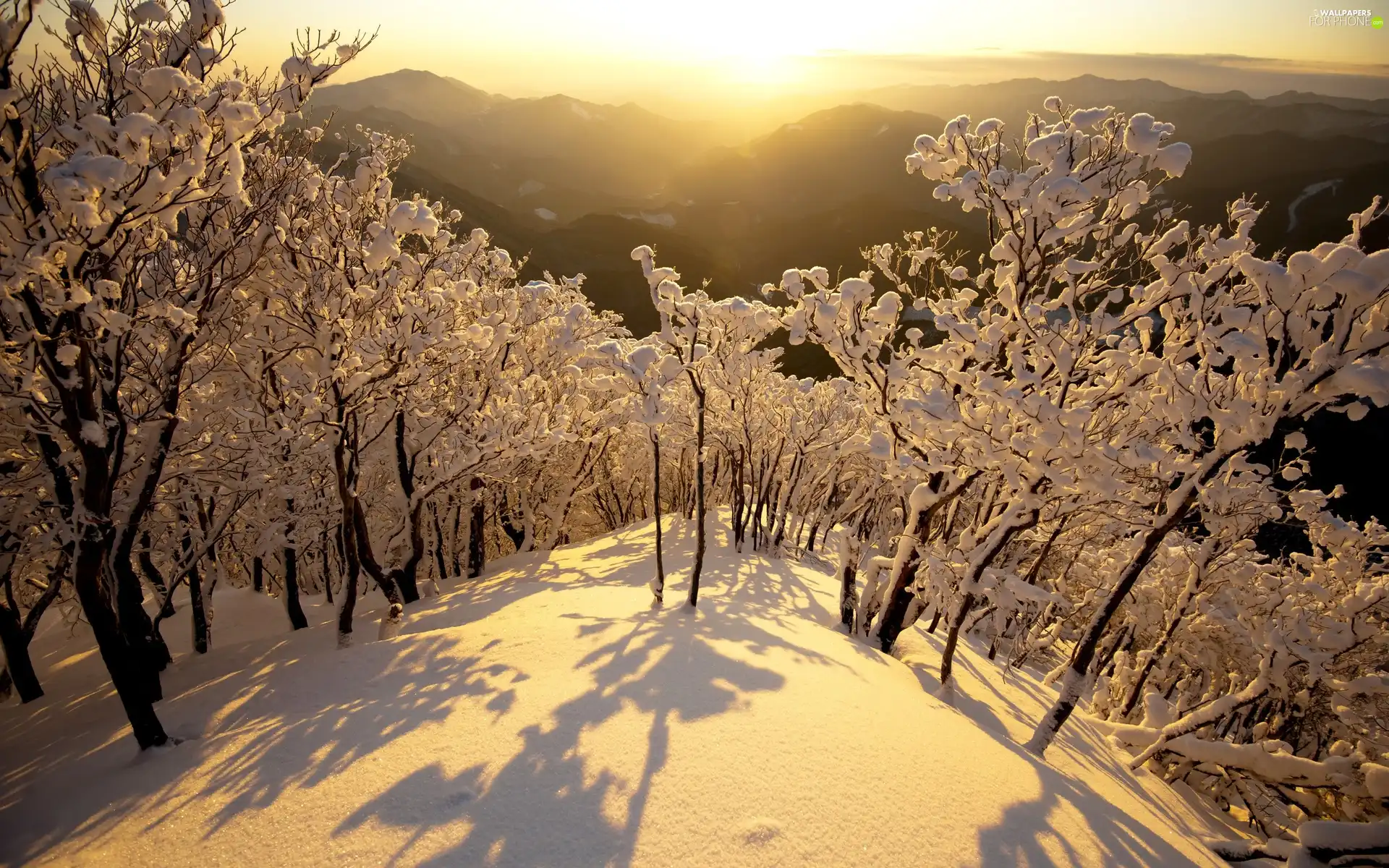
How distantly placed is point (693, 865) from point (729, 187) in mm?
150492

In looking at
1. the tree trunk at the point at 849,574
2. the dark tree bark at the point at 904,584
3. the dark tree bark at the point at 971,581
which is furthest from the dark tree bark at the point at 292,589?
the dark tree bark at the point at 971,581

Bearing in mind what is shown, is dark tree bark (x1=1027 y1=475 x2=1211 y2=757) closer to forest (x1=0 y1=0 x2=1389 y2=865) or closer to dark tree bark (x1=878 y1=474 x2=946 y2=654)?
forest (x1=0 y1=0 x2=1389 y2=865)

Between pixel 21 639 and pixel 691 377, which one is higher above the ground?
pixel 691 377

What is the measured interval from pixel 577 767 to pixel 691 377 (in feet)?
18.5

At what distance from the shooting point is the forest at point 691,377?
4.21m

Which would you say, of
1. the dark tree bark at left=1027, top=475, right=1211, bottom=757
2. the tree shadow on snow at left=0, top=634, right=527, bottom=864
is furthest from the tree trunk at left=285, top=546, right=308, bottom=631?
the dark tree bark at left=1027, top=475, right=1211, bottom=757

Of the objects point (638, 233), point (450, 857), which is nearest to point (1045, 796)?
point (450, 857)

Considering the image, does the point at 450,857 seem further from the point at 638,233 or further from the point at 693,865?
the point at 638,233

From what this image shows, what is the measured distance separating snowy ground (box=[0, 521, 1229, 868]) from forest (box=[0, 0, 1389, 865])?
785 millimetres

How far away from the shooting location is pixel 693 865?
3.28m

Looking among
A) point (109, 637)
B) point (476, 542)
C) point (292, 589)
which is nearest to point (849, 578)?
point (109, 637)

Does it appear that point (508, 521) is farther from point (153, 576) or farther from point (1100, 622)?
point (1100, 622)

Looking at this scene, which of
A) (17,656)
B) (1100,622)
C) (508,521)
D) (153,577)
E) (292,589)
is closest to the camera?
(1100,622)

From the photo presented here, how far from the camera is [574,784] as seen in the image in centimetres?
395
